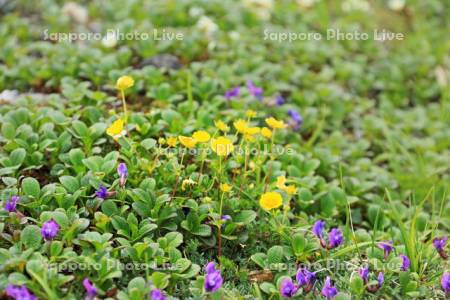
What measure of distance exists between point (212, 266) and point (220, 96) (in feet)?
4.83

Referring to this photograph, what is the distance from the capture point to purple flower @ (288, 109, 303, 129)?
3389 mm

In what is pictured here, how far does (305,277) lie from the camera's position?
220 cm

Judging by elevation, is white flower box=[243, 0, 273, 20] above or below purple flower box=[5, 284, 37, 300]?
above

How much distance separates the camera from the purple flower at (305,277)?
2.18 meters

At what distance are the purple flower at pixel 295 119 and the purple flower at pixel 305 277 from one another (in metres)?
1.33

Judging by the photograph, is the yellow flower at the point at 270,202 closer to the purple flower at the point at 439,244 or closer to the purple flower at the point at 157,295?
the purple flower at the point at 157,295

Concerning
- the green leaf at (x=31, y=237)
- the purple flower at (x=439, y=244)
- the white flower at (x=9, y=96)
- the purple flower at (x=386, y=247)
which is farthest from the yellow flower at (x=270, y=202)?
the white flower at (x=9, y=96)

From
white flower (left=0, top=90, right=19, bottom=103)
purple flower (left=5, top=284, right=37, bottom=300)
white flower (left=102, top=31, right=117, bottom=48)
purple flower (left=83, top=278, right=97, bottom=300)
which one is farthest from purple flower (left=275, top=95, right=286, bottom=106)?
purple flower (left=5, top=284, right=37, bottom=300)

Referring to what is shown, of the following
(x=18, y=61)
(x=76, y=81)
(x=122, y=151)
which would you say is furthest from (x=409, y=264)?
(x=18, y=61)

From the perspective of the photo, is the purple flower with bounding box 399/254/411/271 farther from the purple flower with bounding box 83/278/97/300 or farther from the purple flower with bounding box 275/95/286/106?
the purple flower with bounding box 275/95/286/106

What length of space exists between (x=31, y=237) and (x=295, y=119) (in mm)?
1754

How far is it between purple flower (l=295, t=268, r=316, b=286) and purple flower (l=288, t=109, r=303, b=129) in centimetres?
133

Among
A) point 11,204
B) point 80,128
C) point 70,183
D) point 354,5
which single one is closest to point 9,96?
point 80,128

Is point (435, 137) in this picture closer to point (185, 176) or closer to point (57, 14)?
point (185, 176)
